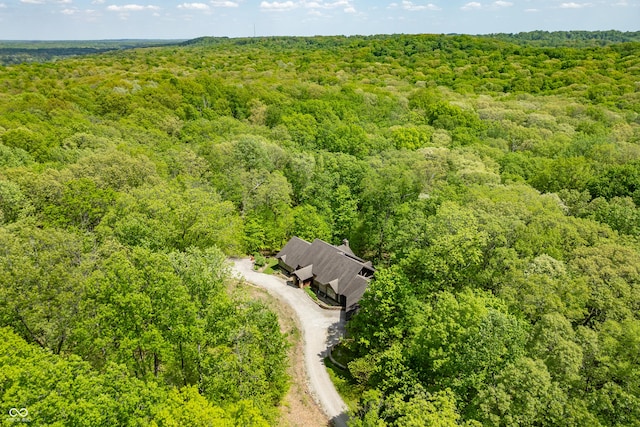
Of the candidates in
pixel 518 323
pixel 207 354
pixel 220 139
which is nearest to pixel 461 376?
pixel 518 323

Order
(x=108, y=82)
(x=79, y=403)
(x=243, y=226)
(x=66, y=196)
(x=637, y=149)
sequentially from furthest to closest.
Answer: (x=108, y=82) → (x=637, y=149) → (x=243, y=226) → (x=66, y=196) → (x=79, y=403)

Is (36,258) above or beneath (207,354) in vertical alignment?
above

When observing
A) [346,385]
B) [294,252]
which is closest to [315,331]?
[346,385]

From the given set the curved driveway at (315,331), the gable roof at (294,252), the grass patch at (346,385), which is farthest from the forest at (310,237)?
the gable roof at (294,252)

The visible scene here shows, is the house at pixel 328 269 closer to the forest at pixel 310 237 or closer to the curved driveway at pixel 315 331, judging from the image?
the curved driveway at pixel 315 331

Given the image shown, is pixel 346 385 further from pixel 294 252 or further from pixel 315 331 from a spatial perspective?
pixel 294 252

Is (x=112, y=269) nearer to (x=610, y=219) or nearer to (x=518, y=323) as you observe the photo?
(x=518, y=323)

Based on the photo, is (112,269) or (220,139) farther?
(220,139)
